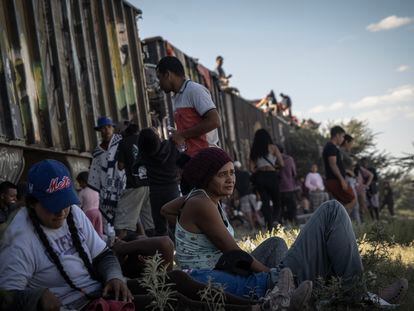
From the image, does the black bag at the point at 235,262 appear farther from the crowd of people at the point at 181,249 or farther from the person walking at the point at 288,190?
the person walking at the point at 288,190

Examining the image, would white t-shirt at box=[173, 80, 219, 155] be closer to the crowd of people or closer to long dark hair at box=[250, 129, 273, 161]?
the crowd of people

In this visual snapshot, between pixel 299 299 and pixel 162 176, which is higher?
pixel 162 176

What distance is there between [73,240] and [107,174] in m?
4.21

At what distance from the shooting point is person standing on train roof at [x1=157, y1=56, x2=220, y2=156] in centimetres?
517

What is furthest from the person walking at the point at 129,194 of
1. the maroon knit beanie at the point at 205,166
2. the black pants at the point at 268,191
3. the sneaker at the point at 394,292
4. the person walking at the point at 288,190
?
the person walking at the point at 288,190

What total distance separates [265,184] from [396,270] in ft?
14.2

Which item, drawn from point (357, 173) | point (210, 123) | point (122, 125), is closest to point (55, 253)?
point (210, 123)

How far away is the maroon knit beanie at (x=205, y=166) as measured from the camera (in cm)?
369

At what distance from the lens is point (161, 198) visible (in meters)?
5.82

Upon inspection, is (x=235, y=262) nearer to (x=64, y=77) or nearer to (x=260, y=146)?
(x=64, y=77)

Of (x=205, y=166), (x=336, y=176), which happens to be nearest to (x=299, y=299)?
(x=205, y=166)

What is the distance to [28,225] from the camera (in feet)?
9.68

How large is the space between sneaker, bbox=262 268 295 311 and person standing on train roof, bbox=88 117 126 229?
425 cm

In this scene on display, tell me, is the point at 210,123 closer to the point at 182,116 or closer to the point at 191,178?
the point at 182,116
